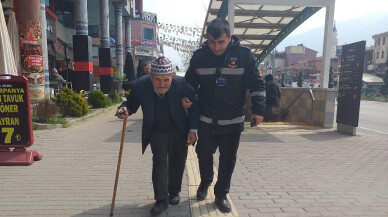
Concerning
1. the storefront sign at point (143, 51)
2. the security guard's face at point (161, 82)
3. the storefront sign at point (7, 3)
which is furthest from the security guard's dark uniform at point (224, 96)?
the storefront sign at point (143, 51)

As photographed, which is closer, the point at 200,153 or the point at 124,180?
the point at 200,153

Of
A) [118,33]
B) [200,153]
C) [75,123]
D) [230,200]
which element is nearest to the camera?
[200,153]

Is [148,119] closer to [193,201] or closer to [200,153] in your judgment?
[200,153]

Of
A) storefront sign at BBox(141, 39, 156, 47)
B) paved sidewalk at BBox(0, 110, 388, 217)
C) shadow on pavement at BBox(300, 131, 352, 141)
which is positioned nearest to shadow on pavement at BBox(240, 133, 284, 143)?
paved sidewalk at BBox(0, 110, 388, 217)

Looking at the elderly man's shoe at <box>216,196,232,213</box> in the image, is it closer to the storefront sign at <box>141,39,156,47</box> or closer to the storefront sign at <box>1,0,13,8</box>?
the storefront sign at <box>1,0,13,8</box>

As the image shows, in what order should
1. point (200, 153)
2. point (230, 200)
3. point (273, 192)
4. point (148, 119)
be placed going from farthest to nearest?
point (273, 192) < point (230, 200) < point (200, 153) < point (148, 119)

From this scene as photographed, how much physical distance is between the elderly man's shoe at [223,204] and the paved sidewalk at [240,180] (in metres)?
0.08

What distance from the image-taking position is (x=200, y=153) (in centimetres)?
308

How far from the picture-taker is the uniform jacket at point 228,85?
288 cm

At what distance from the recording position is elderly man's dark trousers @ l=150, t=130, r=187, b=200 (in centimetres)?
→ 286


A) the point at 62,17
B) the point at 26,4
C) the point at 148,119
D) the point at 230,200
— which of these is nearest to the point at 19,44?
the point at 26,4

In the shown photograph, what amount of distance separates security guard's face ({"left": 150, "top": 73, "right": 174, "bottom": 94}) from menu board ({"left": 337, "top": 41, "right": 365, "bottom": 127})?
6.19m

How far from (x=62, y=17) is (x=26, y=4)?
18.1 m

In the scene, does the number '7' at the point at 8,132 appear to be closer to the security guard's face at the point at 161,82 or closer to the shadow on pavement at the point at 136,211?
the shadow on pavement at the point at 136,211
